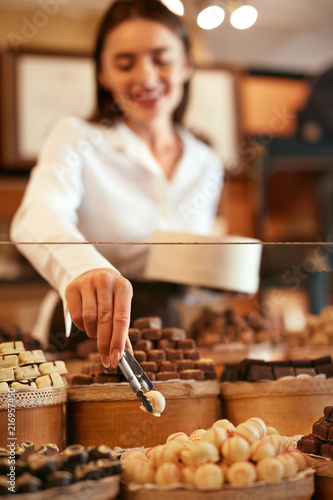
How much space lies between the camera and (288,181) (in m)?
2.97

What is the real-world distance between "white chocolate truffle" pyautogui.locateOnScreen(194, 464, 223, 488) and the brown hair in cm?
114

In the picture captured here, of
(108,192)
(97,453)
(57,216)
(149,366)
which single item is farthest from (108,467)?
(108,192)

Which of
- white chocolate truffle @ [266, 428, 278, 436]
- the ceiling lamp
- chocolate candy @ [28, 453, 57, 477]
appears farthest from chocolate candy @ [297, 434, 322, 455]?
the ceiling lamp

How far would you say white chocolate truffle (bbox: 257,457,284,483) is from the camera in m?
0.63

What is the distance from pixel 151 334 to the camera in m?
0.96

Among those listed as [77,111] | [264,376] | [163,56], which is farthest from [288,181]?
[264,376]

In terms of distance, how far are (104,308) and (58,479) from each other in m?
0.24

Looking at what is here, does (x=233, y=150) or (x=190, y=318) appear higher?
(x=233, y=150)

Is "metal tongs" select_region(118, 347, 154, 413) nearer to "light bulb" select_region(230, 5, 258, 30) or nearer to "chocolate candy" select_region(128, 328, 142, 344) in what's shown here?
"chocolate candy" select_region(128, 328, 142, 344)

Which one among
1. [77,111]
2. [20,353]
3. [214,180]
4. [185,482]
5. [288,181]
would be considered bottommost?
[185,482]

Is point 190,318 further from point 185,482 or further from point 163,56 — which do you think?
point 185,482

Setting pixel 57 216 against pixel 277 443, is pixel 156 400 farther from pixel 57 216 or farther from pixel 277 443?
pixel 57 216

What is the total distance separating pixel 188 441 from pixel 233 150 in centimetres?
233

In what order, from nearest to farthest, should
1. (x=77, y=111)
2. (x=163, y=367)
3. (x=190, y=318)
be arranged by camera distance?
(x=163, y=367)
(x=190, y=318)
(x=77, y=111)
